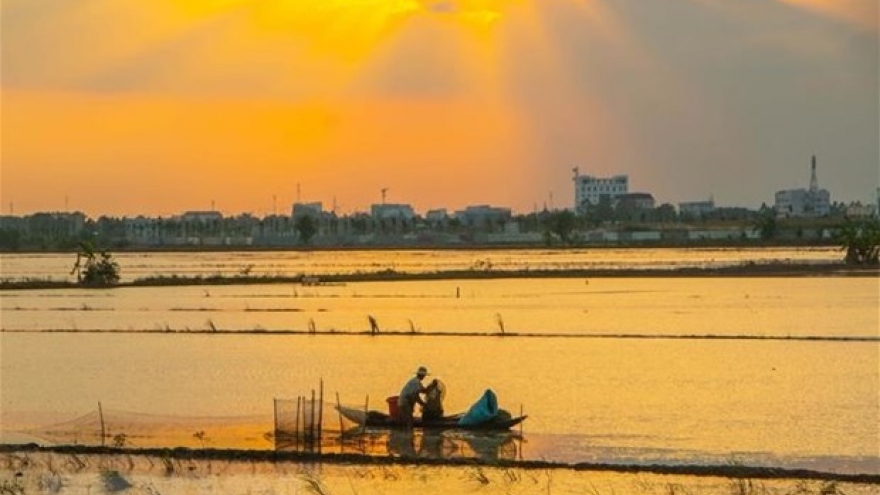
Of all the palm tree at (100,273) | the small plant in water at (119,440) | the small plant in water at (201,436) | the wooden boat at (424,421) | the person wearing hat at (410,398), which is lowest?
the small plant in water at (201,436)

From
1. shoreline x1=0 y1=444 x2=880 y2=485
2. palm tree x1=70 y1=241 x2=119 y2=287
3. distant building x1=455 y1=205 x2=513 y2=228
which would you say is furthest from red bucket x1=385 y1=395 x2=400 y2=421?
distant building x1=455 y1=205 x2=513 y2=228

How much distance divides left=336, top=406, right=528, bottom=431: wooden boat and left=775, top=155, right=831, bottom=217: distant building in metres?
160

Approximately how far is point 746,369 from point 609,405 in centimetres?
552

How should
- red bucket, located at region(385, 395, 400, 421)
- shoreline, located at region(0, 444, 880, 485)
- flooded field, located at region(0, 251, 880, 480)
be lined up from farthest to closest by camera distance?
red bucket, located at region(385, 395, 400, 421) < flooded field, located at region(0, 251, 880, 480) < shoreline, located at region(0, 444, 880, 485)

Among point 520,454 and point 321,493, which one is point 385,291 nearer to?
point 520,454

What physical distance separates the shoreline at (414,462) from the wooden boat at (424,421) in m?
1.44

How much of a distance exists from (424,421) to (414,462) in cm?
205

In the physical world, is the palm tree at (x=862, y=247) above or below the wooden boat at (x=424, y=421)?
above

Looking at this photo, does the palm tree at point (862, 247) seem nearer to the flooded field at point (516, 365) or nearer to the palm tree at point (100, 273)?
the flooded field at point (516, 365)

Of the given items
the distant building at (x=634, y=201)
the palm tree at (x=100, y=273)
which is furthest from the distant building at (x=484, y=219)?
the palm tree at (x=100, y=273)

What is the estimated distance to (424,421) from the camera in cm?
1681

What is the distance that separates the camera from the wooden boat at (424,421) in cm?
1655

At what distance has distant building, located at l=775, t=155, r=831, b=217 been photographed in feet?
581

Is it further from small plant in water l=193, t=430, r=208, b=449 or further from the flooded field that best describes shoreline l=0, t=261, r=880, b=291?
small plant in water l=193, t=430, r=208, b=449
